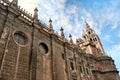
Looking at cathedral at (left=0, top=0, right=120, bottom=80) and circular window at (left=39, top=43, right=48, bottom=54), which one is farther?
circular window at (left=39, top=43, right=48, bottom=54)

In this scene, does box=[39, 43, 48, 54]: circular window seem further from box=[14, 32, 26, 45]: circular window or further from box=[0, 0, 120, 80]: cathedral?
box=[14, 32, 26, 45]: circular window

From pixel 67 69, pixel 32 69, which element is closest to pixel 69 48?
pixel 67 69

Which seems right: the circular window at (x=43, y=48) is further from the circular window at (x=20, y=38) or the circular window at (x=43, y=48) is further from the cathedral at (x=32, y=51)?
the circular window at (x=20, y=38)

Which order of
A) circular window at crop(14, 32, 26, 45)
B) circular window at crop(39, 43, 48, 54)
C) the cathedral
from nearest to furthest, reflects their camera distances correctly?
the cathedral → circular window at crop(14, 32, 26, 45) → circular window at crop(39, 43, 48, 54)

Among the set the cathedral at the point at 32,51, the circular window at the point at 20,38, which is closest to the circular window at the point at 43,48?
the cathedral at the point at 32,51

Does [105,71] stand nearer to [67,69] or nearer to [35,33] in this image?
[67,69]

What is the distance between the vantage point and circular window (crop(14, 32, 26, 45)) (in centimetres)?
1421

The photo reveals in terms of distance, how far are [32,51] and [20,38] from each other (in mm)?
2088

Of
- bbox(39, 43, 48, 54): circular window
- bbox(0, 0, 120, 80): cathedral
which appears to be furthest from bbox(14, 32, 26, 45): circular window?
bbox(39, 43, 48, 54): circular window

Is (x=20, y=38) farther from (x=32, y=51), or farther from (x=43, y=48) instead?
(x=43, y=48)

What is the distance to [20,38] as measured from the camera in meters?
14.8

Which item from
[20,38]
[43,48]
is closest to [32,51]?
[20,38]

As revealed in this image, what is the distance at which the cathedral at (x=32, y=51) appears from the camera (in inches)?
487

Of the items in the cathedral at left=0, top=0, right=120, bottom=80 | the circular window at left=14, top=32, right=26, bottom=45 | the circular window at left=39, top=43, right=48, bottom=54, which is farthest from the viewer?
the circular window at left=39, top=43, right=48, bottom=54
